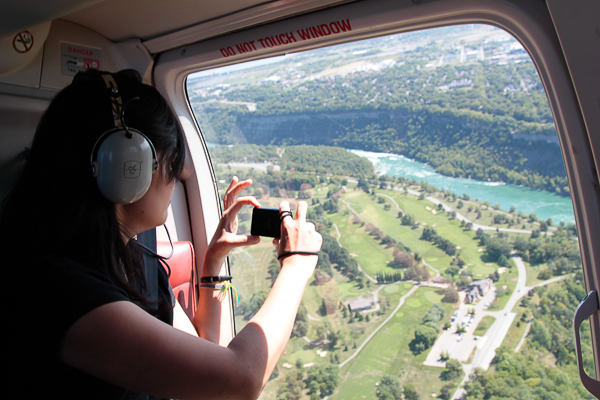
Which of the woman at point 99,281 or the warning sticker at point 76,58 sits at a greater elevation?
the warning sticker at point 76,58

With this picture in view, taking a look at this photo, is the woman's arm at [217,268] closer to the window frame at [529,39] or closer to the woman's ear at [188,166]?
the window frame at [529,39]

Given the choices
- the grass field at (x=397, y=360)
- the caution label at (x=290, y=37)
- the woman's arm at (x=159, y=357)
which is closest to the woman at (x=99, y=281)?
the woman's arm at (x=159, y=357)

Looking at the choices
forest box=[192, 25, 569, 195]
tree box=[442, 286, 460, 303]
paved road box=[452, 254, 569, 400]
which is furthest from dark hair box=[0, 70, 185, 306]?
paved road box=[452, 254, 569, 400]

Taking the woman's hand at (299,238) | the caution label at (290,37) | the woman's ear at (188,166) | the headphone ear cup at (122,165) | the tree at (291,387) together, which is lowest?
the tree at (291,387)

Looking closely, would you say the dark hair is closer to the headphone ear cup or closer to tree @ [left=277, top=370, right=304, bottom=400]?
the headphone ear cup

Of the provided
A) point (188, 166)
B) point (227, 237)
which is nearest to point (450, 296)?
point (227, 237)

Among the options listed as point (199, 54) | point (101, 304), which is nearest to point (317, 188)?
point (199, 54)

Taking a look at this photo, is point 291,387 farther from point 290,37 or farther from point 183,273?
point 290,37

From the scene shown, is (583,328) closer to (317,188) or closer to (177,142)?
(317,188)
